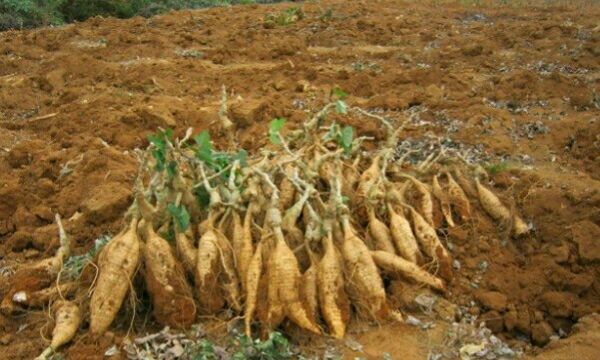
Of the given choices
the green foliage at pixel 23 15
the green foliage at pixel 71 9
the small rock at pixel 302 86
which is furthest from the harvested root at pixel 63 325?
the green foliage at pixel 23 15

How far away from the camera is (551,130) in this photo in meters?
6.59

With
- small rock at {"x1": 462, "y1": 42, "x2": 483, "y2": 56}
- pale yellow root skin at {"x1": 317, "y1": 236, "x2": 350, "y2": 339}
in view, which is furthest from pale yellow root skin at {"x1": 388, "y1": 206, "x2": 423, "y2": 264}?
small rock at {"x1": 462, "y1": 42, "x2": 483, "y2": 56}

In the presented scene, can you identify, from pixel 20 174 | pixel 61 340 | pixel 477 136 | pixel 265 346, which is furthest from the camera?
pixel 477 136

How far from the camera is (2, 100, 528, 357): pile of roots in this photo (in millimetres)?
3484

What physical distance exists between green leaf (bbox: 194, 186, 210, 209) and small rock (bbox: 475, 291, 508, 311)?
1716 mm

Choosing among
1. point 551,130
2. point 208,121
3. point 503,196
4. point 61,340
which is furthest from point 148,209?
point 551,130

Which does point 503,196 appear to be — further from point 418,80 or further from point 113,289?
point 418,80

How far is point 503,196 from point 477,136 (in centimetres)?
177

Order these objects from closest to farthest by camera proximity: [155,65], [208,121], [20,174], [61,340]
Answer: [61,340]
[20,174]
[208,121]
[155,65]

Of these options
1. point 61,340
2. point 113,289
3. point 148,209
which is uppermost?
point 148,209

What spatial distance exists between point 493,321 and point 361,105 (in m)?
4.19

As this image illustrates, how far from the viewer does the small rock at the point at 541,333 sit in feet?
12.3

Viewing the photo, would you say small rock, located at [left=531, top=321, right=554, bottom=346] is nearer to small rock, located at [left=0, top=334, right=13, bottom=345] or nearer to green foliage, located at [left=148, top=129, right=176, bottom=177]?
green foliage, located at [left=148, top=129, right=176, bottom=177]

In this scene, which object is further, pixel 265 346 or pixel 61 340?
pixel 61 340
